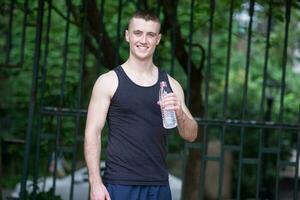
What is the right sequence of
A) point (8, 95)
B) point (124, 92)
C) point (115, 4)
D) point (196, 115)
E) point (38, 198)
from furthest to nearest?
point (8, 95), point (115, 4), point (196, 115), point (38, 198), point (124, 92)

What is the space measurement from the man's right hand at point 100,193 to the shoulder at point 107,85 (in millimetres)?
481

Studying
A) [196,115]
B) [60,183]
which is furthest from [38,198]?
[60,183]

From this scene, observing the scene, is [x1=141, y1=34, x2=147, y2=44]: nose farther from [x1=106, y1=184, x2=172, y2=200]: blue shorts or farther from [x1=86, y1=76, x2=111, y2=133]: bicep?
[x1=106, y1=184, x2=172, y2=200]: blue shorts

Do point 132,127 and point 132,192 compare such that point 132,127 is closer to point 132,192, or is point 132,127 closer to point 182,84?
point 132,192

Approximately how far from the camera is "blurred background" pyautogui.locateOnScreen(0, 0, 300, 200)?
546cm

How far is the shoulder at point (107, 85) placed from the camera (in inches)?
135

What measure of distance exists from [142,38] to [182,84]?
27.6ft

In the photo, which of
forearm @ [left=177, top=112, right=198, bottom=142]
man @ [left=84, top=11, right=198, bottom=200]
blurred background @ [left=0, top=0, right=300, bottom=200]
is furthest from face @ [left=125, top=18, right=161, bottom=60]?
blurred background @ [left=0, top=0, right=300, bottom=200]

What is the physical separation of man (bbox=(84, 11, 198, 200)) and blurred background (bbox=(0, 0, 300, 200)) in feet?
6.25

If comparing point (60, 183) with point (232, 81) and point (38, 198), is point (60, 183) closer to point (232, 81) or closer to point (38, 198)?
point (38, 198)

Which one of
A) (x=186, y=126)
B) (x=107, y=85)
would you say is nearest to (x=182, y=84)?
(x=186, y=126)

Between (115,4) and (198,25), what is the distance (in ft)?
4.30

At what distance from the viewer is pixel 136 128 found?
342 centimetres

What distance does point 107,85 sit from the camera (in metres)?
3.44
